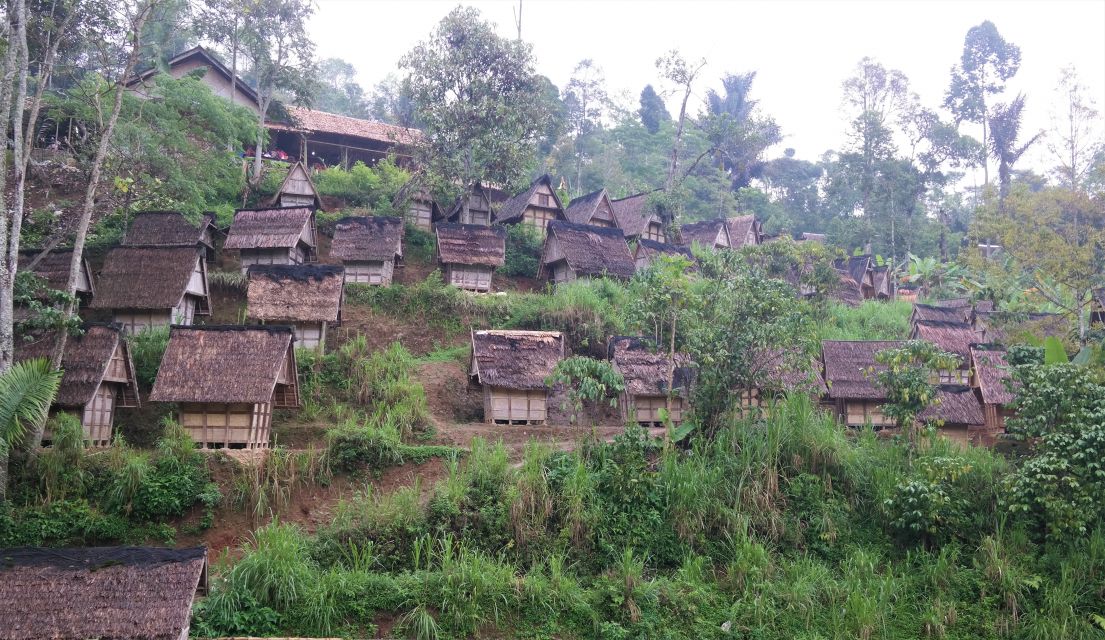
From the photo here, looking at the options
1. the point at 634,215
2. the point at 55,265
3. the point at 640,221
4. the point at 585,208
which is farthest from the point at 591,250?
the point at 55,265

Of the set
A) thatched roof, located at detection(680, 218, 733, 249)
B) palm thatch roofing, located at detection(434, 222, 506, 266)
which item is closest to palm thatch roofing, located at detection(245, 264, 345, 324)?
palm thatch roofing, located at detection(434, 222, 506, 266)

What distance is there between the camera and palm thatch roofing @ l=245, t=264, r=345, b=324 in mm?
21750

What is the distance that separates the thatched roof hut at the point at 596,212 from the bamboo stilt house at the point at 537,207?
0.96 metres

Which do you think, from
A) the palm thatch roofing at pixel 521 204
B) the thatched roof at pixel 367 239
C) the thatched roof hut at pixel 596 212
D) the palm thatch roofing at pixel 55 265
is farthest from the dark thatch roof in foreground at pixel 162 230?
the thatched roof hut at pixel 596 212

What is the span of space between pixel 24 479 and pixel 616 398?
12.6m

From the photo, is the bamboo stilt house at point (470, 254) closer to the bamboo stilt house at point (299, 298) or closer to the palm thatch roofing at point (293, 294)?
the bamboo stilt house at point (299, 298)

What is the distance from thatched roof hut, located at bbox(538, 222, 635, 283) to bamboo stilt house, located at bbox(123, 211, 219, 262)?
1124 cm

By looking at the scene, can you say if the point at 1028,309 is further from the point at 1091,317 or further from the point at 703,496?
the point at 703,496

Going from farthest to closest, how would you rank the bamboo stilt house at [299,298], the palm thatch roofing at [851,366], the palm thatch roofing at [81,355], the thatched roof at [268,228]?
1. the thatched roof at [268,228]
2. the palm thatch roofing at [851,366]
3. the bamboo stilt house at [299,298]
4. the palm thatch roofing at [81,355]

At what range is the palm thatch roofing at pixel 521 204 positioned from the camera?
33.8 m

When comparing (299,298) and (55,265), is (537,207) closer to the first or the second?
(299,298)

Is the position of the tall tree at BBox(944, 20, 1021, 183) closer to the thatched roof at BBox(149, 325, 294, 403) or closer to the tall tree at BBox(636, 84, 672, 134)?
the tall tree at BBox(636, 84, 672, 134)

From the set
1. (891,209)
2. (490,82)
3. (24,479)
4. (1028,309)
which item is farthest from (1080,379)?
(891,209)

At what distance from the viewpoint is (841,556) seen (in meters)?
15.9
